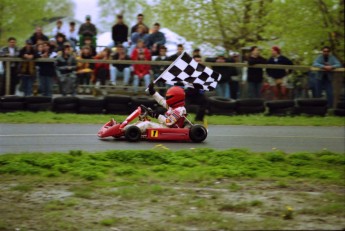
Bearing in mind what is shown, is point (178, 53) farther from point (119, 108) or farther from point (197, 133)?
point (197, 133)

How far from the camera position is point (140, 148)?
1080 cm

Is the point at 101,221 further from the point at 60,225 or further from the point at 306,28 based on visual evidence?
the point at 306,28

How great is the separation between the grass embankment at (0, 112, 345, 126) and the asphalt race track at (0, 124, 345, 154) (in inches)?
20.3

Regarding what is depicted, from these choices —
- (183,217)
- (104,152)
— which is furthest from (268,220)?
(104,152)

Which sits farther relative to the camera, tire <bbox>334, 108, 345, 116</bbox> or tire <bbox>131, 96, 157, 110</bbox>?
tire <bbox>334, 108, 345, 116</bbox>

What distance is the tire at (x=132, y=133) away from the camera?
11.3m

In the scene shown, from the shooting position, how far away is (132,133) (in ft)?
37.1

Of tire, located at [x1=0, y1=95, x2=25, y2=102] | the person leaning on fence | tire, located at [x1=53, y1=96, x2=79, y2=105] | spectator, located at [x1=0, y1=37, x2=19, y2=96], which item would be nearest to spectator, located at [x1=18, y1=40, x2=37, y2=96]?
spectator, located at [x1=0, y1=37, x2=19, y2=96]

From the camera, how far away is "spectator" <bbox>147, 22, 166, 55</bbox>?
56.0 ft

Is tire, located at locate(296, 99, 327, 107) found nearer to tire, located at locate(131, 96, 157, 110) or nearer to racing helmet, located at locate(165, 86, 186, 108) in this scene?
tire, located at locate(131, 96, 157, 110)

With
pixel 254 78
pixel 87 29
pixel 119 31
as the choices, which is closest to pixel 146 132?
pixel 254 78

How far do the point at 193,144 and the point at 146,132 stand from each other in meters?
Answer: 0.82

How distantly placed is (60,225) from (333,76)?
451 inches

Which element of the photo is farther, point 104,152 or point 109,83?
point 109,83
